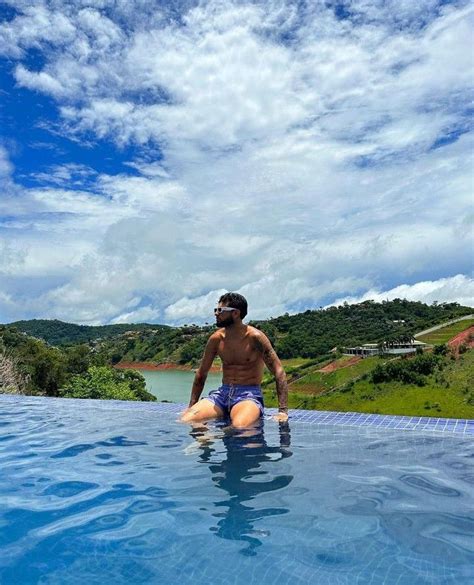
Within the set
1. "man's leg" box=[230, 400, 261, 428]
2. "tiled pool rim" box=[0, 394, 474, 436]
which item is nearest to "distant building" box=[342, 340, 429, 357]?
"tiled pool rim" box=[0, 394, 474, 436]

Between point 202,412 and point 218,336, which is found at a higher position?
point 218,336

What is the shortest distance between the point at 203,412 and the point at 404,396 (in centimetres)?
3912

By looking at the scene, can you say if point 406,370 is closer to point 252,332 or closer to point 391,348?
point 391,348

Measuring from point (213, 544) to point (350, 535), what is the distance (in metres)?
0.59

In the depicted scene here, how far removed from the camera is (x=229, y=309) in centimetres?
470

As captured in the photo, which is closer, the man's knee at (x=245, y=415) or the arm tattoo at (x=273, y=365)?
the man's knee at (x=245, y=415)

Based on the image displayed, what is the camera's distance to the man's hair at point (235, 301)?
4.72 metres

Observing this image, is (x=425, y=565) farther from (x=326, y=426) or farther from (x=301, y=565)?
(x=326, y=426)

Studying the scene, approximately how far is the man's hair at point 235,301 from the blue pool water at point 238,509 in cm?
105

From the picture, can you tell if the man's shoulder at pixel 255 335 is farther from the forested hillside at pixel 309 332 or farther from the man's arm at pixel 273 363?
the forested hillside at pixel 309 332

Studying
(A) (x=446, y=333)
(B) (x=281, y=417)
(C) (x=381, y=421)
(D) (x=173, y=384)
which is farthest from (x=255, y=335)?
(A) (x=446, y=333)

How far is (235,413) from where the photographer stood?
4645mm

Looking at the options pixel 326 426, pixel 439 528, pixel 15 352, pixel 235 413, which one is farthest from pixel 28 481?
pixel 15 352

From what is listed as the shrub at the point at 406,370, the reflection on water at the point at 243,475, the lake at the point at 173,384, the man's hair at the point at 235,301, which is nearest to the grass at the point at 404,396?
the shrub at the point at 406,370
